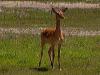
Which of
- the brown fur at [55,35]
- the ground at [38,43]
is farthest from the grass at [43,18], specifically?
the brown fur at [55,35]

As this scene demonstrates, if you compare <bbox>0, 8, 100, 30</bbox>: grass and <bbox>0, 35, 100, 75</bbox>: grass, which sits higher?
<bbox>0, 35, 100, 75</bbox>: grass

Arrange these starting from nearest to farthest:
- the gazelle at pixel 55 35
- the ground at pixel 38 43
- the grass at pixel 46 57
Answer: the gazelle at pixel 55 35, the grass at pixel 46 57, the ground at pixel 38 43

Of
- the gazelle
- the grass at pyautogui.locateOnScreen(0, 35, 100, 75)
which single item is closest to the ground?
the grass at pyautogui.locateOnScreen(0, 35, 100, 75)

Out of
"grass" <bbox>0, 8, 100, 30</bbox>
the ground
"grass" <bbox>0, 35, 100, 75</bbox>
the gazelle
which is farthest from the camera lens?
"grass" <bbox>0, 8, 100, 30</bbox>

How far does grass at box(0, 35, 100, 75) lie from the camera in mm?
18656

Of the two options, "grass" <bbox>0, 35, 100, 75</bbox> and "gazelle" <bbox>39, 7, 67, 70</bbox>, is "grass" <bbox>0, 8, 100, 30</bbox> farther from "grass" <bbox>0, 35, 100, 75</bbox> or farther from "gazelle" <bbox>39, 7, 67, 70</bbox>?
"gazelle" <bbox>39, 7, 67, 70</bbox>

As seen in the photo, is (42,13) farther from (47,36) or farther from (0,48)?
(47,36)

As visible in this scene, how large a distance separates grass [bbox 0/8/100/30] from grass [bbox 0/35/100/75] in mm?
9967

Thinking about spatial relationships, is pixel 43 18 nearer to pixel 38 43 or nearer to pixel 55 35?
pixel 38 43

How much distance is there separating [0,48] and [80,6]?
87.8ft

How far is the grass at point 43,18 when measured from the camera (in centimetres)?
3816

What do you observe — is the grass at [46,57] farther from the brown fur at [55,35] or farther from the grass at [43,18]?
the grass at [43,18]

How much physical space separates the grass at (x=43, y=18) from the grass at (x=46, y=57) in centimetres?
997

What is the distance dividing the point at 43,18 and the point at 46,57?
19974 mm
